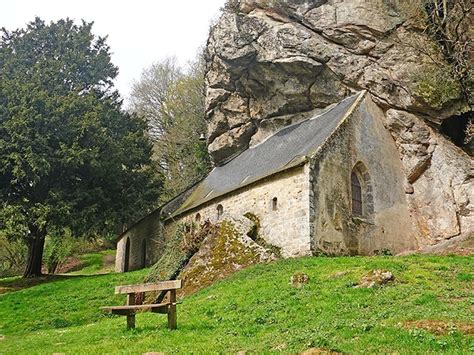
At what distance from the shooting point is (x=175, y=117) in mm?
43031

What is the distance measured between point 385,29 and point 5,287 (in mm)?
22647

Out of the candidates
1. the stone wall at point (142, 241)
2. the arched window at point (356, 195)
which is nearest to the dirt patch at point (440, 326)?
the arched window at point (356, 195)

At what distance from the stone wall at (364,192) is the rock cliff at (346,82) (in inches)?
30.2

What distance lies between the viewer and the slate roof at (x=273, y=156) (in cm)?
2067

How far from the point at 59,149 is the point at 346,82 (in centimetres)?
1539

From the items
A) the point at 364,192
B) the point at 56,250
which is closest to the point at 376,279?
the point at 364,192

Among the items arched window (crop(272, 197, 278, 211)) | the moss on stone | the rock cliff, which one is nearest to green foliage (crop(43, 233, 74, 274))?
the rock cliff

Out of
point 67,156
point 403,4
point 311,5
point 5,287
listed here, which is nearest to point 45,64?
point 67,156

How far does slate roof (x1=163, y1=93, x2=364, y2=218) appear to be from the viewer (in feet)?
67.8

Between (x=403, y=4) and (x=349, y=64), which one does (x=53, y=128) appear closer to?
(x=349, y=64)

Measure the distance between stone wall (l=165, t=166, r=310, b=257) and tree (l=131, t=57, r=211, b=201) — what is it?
16.6 metres

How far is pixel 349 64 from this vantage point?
24641 millimetres

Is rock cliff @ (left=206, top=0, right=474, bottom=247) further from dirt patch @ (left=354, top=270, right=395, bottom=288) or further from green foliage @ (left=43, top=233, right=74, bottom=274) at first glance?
green foliage @ (left=43, top=233, right=74, bottom=274)

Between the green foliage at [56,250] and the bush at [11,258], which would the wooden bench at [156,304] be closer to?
the green foliage at [56,250]
